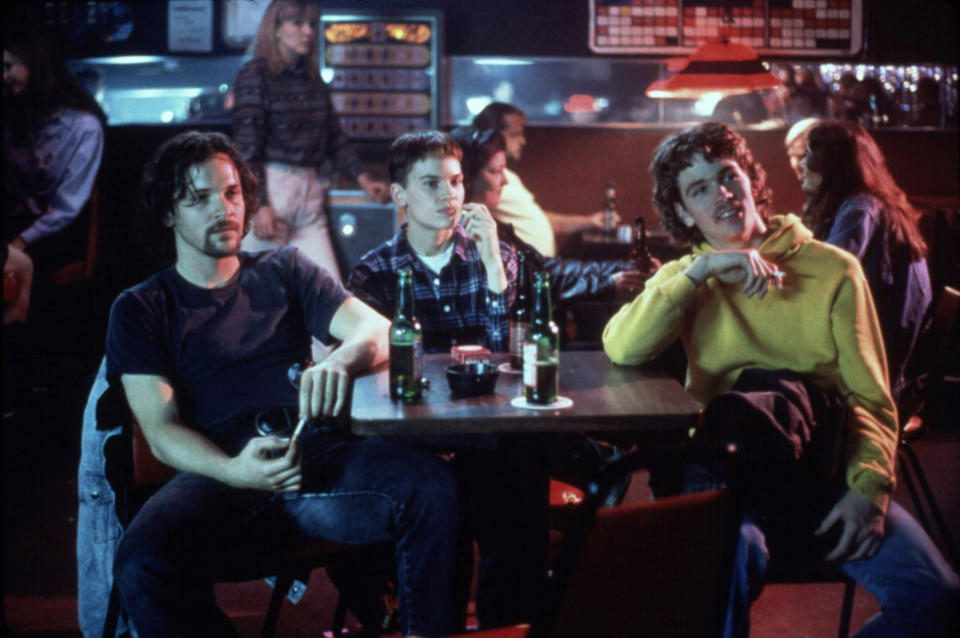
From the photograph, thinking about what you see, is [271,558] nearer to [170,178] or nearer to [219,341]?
[219,341]

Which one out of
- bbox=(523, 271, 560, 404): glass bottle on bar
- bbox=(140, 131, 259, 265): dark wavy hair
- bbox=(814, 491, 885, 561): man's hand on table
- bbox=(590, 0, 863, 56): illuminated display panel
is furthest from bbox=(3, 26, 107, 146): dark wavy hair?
bbox=(814, 491, 885, 561): man's hand on table

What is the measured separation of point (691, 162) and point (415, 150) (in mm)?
847

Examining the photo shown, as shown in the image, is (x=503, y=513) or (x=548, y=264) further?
(x=548, y=264)

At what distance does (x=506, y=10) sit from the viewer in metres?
6.16

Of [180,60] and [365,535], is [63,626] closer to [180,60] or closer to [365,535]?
[365,535]

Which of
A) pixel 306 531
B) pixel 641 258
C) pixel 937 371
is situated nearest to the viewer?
pixel 306 531

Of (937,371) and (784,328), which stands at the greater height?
(784,328)

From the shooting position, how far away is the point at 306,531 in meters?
1.98

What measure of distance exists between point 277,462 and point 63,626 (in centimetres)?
124

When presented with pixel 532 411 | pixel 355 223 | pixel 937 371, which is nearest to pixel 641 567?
pixel 532 411

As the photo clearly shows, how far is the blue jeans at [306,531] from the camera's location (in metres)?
1.76

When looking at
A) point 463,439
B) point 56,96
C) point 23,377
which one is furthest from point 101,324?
point 463,439

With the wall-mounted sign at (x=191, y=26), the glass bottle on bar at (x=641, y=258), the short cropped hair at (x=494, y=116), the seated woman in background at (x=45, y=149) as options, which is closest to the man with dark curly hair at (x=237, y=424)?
the glass bottle on bar at (x=641, y=258)

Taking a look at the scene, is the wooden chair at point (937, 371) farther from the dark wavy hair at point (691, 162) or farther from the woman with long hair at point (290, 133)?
the woman with long hair at point (290, 133)
